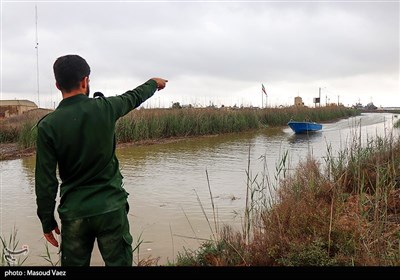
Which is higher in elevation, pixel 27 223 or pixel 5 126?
pixel 5 126

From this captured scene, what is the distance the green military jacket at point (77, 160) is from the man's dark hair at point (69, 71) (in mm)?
87

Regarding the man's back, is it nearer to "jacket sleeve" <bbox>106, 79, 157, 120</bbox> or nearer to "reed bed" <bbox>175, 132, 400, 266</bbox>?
"jacket sleeve" <bbox>106, 79, 157, 120</bbox>

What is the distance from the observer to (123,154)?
12234 mm

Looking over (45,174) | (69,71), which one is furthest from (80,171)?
(69,71)

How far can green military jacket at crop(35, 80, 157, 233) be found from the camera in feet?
6.63

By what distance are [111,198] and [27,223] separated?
142 inches

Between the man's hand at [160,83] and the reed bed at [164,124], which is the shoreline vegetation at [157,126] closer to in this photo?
the reed bed at [164,124]

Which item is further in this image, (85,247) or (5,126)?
(5,126)

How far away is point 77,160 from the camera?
2.07 metres

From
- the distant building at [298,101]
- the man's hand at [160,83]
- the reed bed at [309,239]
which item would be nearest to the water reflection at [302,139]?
the reed bed at [309,239]

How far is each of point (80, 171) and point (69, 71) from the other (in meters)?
0.61

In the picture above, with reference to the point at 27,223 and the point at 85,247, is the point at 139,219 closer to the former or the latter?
the point at 27,223

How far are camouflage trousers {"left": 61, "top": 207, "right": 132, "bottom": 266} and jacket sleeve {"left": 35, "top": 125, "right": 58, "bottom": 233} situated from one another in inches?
6.1
